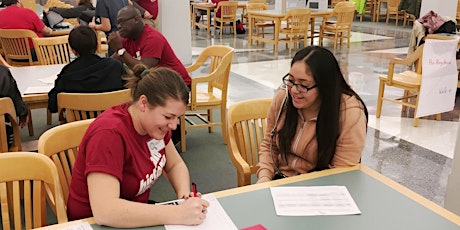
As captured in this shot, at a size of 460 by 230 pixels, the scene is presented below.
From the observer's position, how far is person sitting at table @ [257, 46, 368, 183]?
1973mm

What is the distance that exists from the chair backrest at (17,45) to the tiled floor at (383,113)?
2.35 m

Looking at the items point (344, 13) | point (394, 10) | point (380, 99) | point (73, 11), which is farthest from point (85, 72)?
point (394, 10)

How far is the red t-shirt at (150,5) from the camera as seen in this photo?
6.82 m

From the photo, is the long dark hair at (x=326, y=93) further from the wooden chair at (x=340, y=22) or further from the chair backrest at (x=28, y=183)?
the wooden chair at (x=340, y=22)

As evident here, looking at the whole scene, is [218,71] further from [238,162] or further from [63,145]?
[63,145]

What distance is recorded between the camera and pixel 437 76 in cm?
442

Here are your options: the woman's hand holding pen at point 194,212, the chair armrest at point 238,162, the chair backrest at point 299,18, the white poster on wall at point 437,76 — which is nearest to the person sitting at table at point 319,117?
the chair armrest at point 238,162

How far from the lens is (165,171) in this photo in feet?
6.72

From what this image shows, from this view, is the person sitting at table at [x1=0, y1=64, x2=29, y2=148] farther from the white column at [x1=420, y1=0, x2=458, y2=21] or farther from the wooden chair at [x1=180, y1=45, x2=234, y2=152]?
the white column at [x1=420, y1=0, x2=458, y2=21]

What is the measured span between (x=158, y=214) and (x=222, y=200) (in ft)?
0.90

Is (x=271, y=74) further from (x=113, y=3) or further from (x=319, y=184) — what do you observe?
(x=319, y=184)

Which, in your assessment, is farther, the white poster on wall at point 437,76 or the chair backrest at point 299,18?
the chair backrest at point 299,18

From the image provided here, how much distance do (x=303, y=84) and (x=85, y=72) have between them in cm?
167

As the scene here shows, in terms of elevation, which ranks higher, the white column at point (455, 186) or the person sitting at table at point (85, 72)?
the person sitting at table at point (85, 72)
